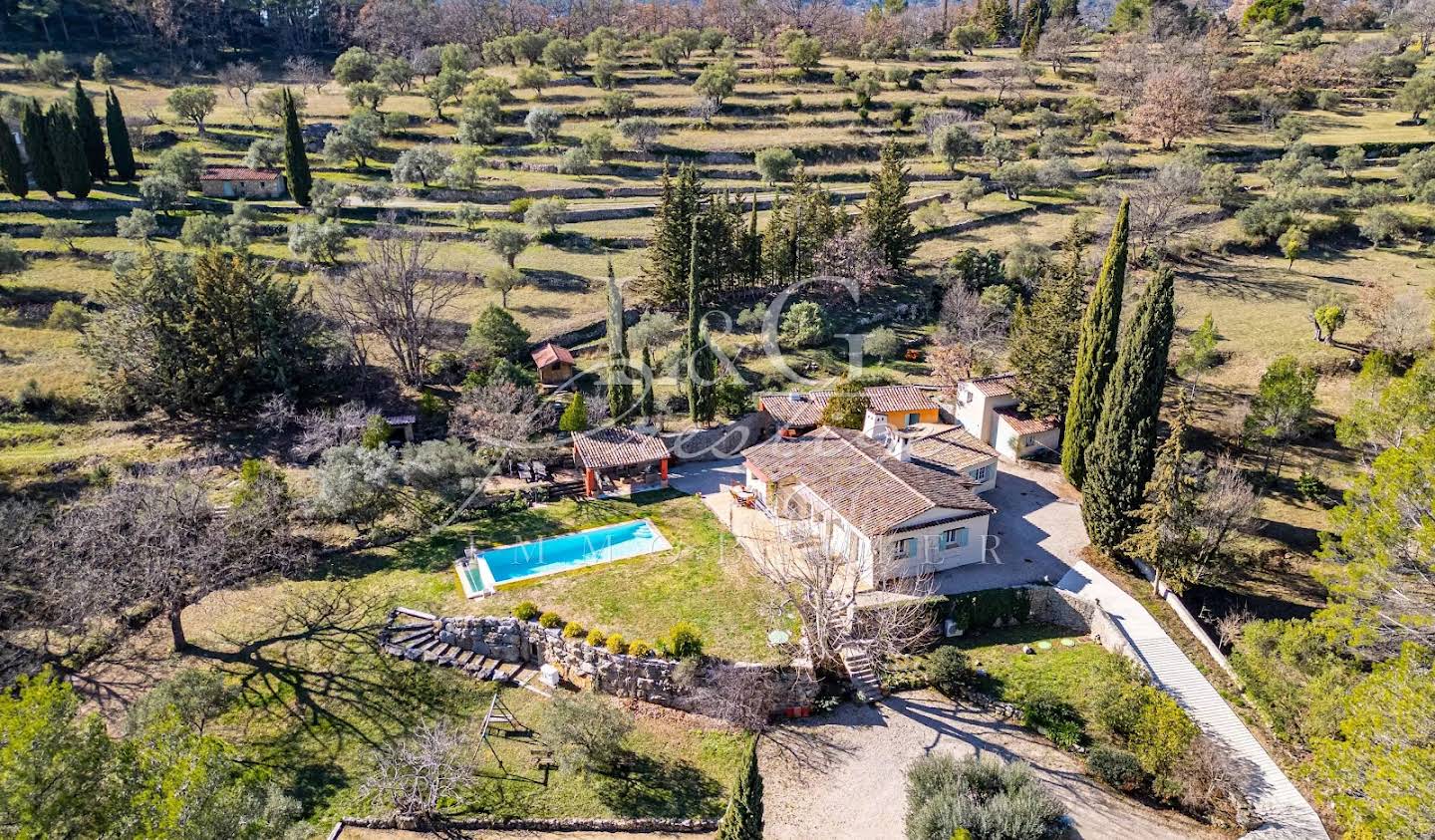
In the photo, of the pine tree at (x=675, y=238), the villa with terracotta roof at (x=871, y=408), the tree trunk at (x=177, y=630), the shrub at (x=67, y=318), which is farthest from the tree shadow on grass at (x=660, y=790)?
the shrub at (x=67, y=318)

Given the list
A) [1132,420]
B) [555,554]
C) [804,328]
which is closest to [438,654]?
[555,554]

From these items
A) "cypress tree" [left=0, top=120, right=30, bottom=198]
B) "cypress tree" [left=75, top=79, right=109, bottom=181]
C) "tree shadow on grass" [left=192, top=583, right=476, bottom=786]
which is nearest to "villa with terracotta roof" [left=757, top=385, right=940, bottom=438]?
"tree shadow on grass" [left=192, top=583, right=476, bottom=786]

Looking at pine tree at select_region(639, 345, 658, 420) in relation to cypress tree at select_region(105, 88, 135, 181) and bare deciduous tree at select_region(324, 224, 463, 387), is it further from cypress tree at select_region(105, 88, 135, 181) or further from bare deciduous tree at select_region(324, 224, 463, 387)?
cypress tree at select_region(105, 88, 135, 181)

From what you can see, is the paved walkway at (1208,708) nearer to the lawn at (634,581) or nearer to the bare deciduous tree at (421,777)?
the lawn at (634,581)

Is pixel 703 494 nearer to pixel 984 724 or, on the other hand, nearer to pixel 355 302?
pixel 984 724

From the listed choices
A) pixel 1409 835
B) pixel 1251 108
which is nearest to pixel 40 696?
pixel 1409 835

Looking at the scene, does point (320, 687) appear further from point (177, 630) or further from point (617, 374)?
point (617, 374)
